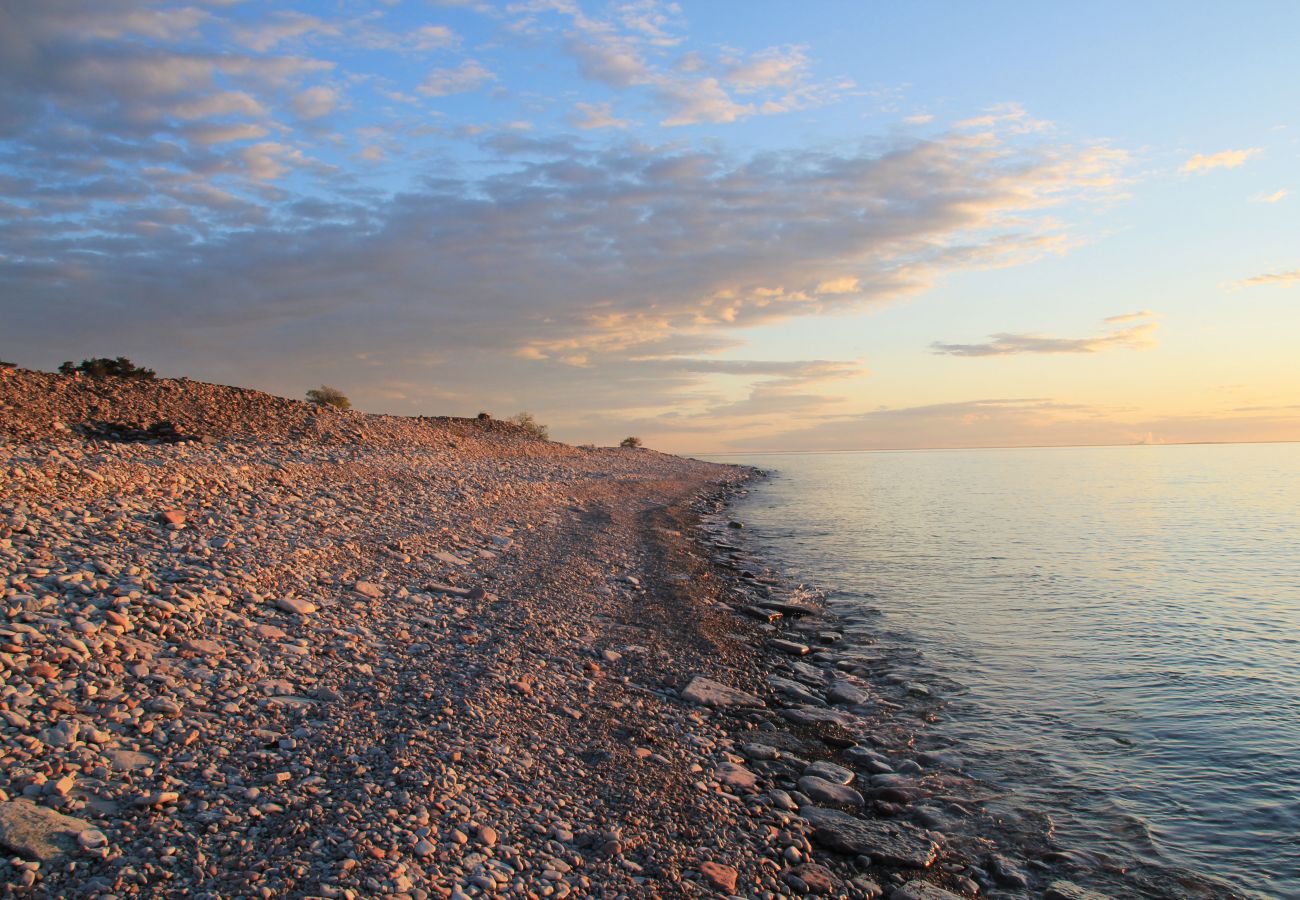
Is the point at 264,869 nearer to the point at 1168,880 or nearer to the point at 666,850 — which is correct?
the point at 666,850

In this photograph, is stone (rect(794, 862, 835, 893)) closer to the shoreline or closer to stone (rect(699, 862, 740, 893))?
the shoreline

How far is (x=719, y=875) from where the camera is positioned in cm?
624

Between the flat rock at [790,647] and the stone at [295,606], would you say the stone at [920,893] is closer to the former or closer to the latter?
the flat rock at [790,647]

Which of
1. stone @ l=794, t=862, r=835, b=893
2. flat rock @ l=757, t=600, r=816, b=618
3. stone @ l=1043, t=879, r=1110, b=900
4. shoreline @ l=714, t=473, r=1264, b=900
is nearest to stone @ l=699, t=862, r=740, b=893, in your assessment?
stone @ l=794, t=862, r=835, b=893

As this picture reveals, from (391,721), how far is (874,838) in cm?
527

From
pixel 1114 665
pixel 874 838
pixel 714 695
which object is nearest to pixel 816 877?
pixel 874 838

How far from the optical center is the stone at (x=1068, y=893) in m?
6.69

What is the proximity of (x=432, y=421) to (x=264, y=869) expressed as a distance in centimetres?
4655

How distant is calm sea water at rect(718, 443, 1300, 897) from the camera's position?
8.34 meters

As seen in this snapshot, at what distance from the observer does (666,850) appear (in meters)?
6.52

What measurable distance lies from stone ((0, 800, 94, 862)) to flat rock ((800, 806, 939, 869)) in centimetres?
629

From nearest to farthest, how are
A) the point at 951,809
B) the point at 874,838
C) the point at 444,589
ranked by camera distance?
1. the point at 874,838
2. the point at 951,809
3. the point at 444,589

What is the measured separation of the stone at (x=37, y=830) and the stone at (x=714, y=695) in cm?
730

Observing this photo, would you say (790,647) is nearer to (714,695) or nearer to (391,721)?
(714,695)
